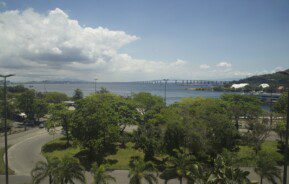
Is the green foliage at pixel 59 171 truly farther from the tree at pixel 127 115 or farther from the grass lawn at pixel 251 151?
the tree at pixel 127 115

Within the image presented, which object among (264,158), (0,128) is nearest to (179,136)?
(264,158)

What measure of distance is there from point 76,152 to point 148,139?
11.1m

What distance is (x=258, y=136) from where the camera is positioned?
3158 cm

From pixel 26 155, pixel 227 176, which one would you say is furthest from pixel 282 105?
pixel 26 155

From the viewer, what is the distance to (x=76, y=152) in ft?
110

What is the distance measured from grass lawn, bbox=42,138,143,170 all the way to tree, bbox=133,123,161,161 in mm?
2841

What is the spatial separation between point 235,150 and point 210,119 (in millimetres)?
4172

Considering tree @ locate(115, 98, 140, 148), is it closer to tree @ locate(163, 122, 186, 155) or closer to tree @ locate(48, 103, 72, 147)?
tree @ locate(48, 103, 72, 147)

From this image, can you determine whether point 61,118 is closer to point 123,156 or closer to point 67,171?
point 123,156


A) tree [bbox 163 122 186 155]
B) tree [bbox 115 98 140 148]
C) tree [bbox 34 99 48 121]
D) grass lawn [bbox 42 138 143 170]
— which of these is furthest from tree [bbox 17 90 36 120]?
tree [bbox 163 122 186 155]

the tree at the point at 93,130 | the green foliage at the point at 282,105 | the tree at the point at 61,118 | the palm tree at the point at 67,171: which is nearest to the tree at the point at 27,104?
the tree at the point at 61,118

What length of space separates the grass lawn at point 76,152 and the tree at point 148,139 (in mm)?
2841

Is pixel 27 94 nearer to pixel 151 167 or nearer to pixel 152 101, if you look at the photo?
pixel 152 101

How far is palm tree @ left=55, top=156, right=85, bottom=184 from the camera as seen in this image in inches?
707
